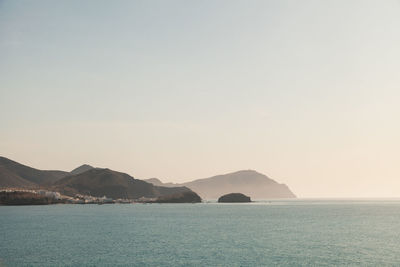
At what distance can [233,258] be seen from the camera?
212ft

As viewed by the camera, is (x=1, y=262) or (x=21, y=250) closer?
(x=1, y=262)

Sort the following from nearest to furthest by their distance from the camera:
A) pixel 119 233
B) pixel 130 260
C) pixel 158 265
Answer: pixel 158 265 < pixel 130 260 < pixel 119 233

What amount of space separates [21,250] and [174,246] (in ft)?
99.0

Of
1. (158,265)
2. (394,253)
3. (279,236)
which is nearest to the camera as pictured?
(158,265)

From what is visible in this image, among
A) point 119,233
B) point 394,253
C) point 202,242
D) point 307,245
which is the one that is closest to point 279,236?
point 307,245

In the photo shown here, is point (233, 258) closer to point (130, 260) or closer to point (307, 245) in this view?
point (130, 260)

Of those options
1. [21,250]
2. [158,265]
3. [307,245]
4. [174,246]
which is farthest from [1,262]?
[307,245]

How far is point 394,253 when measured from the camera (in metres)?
71.8

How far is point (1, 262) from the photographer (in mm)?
60188

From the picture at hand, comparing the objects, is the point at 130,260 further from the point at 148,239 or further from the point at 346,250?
the point at 346,250

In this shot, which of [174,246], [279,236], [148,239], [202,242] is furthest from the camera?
[279,236]

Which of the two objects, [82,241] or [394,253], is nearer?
[394,253]

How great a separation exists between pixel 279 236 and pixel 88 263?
54.7 meters

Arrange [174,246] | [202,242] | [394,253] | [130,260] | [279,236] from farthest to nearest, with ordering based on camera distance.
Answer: [279,236] → [202,242] → [174,246] → [394,253] → [130,260]
